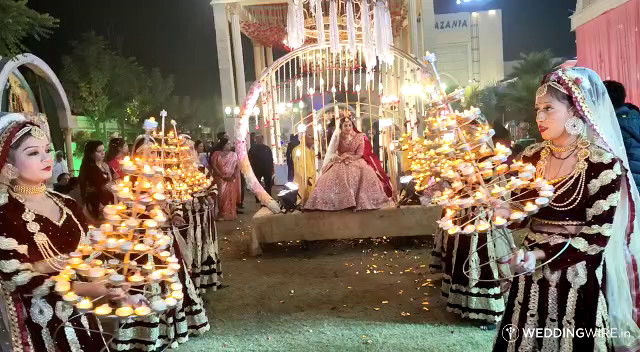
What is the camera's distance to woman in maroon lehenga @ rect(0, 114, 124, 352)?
2045mm

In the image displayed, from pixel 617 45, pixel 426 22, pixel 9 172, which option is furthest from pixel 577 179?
pixel 426 22

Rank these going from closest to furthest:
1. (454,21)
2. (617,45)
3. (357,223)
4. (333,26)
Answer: (333,26)
(357,223)
(617,45)
(454,21)

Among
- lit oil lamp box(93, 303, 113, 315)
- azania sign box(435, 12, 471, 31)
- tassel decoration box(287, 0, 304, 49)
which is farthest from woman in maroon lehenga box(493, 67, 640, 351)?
azania sign box(435, 12, 471, 31)

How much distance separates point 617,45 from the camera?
9172mm

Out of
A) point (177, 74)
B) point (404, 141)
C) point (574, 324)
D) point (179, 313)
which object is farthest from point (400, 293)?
point (177, 74)

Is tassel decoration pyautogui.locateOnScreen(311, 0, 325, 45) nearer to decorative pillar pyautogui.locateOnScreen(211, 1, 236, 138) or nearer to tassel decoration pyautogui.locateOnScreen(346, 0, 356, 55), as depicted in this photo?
tassel decoration pyautogui.locateOnScreen(346, 0, 356, 55)

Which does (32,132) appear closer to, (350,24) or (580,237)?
(580,237)

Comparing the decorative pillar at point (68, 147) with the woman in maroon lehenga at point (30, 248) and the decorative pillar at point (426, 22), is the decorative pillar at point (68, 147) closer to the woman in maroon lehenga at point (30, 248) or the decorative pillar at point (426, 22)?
the decorative pillar at point (426, 22)

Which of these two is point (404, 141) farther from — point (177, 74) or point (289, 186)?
point (177, 74)

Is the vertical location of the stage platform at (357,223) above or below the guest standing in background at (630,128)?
below

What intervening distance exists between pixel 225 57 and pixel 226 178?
3813 millimetres

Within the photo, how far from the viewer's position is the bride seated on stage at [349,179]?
22.0 ft

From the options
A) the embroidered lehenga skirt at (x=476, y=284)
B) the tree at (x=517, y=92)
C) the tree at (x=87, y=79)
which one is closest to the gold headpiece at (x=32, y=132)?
the embroidered lehenga skirt at (x=476, y=284)

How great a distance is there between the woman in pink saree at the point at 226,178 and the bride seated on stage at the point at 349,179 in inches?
127
